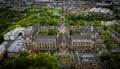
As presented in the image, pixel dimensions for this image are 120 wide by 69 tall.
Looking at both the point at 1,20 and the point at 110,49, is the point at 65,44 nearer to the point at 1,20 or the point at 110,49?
the point at 110,49

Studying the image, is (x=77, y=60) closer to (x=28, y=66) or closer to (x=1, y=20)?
(x=28, y=66)

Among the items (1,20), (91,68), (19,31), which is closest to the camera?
(91,68)

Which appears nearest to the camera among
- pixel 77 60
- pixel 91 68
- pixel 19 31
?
pixel 91 68

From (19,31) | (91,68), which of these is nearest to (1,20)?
(19,31)

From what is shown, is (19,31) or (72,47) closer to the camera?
(72,47)

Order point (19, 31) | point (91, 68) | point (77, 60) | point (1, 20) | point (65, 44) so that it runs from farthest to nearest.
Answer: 1. point (1, 20)
2. point (19, 31)
3. point (65, 44)
4. point (77, 60)
5. point (91, 68)

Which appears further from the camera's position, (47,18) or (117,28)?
(47,18)

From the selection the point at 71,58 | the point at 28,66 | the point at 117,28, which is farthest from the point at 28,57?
the point at 117,28

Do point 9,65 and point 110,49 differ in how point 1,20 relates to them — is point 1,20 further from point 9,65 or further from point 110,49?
point 110,49
